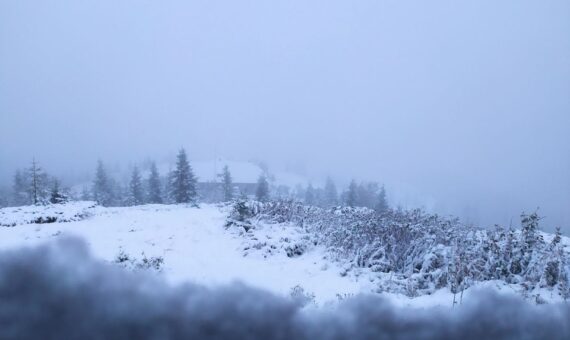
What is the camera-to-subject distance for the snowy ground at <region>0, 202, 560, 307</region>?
6.63 metres

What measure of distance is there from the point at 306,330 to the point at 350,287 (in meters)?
3.02

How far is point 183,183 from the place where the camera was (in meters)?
32.3

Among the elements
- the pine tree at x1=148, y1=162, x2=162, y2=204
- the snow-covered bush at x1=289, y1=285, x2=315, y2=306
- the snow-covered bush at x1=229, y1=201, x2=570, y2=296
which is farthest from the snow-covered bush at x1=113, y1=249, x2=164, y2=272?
the pine tree at x1=148, y1=162, x2=162, y2=204

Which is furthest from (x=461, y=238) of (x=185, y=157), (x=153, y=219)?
(x=185, y=157)

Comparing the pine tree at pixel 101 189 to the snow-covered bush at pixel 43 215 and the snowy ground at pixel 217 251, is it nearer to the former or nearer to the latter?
the snow-covered bush at pixel 43 215

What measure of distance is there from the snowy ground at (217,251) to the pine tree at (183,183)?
18.2 m

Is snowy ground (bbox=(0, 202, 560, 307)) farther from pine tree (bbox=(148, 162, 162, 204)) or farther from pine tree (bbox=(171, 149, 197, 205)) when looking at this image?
pine tree (bbox=(148, 162, 162, 204))

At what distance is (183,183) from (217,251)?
961 inches

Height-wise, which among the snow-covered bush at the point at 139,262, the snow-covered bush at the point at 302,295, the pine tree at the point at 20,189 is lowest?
the pine tree at the point at 20,189

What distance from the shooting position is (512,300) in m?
Result: 4.68

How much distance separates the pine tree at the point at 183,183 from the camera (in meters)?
32.2

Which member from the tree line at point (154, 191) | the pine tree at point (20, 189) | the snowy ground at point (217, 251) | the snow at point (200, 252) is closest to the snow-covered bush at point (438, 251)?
the snowy ground at point (217, 251)

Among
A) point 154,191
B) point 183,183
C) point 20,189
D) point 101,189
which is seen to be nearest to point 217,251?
point 183,183

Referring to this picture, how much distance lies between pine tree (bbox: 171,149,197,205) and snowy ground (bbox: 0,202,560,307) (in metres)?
18.2
